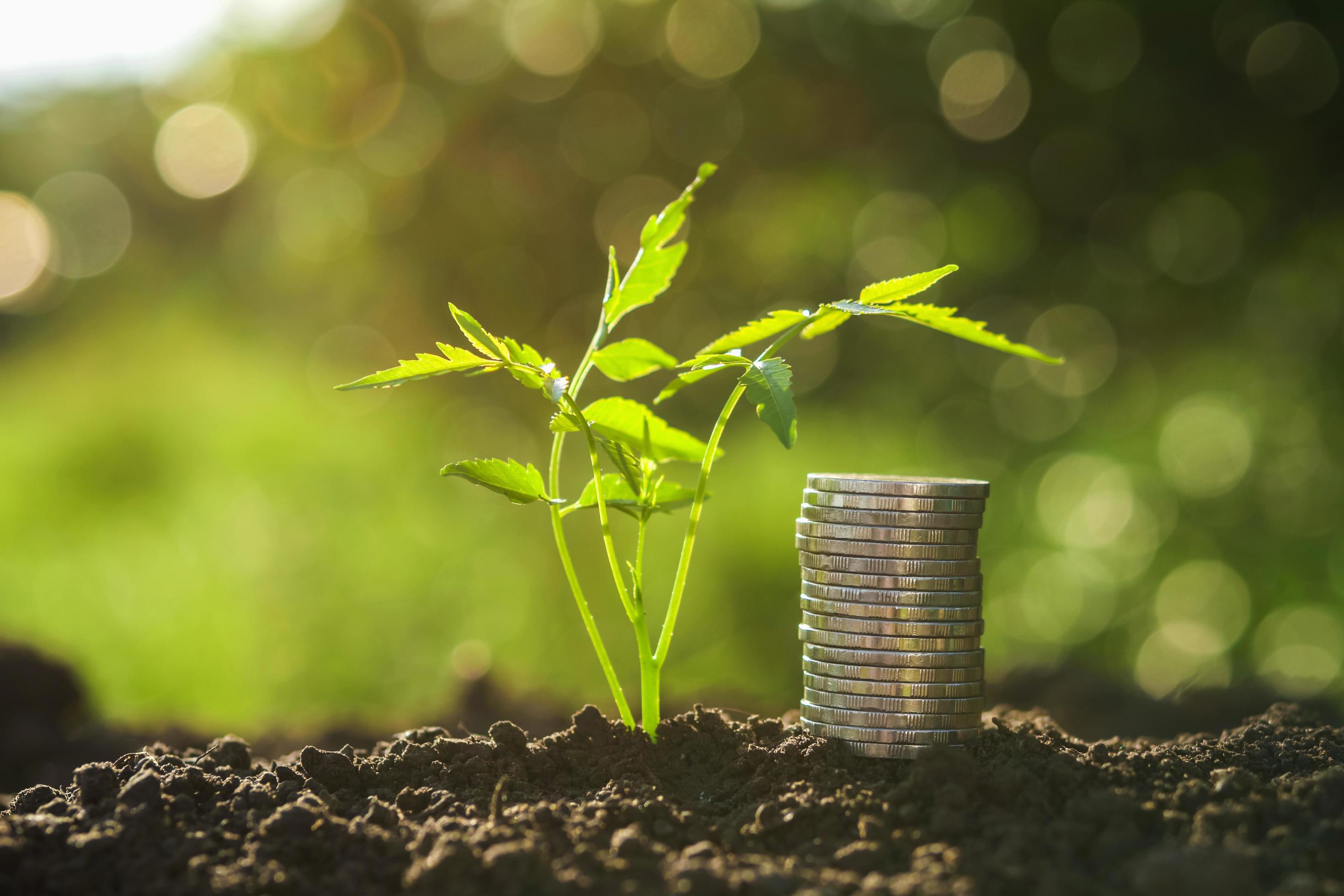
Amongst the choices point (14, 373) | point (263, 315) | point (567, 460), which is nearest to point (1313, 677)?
point (567, 460)

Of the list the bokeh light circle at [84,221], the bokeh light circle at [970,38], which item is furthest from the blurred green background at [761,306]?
the bokeh light circle at [84,221]

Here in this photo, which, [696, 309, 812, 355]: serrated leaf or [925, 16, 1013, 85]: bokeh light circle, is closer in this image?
[696, 309, 812, 355]: serrated leaf

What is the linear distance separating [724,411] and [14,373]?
6.23 m

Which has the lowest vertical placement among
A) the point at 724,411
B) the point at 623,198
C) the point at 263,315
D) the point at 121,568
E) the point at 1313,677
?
the point at 1313,677

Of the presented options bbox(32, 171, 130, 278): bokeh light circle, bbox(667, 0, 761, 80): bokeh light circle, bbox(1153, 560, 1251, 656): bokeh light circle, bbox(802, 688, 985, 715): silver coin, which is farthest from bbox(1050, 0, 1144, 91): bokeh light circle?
bbox(32, 171, 130, 278): bokeh light circle

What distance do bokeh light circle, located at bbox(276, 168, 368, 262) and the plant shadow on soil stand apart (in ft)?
12.6

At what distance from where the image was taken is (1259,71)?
5.03 meters

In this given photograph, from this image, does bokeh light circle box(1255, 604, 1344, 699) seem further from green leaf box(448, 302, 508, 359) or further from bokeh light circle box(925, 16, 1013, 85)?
green leaf box(448, 302, 508, 359)

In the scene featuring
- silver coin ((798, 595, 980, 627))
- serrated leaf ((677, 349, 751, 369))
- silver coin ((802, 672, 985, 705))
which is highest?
serrated leaf ((677, 349, 751, 369))

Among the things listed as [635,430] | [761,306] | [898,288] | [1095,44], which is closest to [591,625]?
[635,430]

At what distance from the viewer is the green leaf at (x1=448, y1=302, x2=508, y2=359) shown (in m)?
1.88

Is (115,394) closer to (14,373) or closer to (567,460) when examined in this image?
(14,373)

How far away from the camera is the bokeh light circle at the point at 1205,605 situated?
539 centimetres

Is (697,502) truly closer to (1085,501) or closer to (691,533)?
(691,533)
